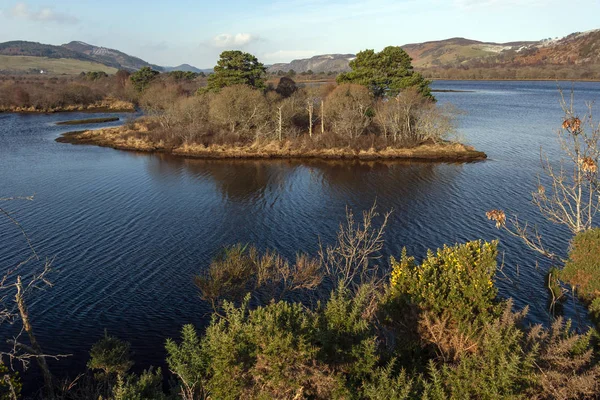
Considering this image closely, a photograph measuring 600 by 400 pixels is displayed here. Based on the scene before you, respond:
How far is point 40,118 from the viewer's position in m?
102

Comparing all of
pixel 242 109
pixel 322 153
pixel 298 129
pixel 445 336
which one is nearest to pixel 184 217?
pixel 445 336

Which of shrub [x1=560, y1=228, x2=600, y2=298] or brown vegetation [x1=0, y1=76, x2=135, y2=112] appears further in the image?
brown vegetation [x1=0, y1=76, x2=135, y2=112]

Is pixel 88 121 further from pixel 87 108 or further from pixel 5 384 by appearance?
pixel 5 384

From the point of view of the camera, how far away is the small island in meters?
60.4

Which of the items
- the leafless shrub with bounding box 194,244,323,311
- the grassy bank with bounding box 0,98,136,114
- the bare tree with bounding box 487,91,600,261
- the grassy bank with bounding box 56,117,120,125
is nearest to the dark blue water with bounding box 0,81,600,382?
the leafless shrub with bounding box 194,244,323,311

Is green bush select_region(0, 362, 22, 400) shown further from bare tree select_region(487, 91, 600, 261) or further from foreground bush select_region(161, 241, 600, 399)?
bare tree select_region(487, 91, 600, 261)

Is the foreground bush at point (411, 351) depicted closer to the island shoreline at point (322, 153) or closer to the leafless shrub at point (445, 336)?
the leafless shrub at point (445, 336)

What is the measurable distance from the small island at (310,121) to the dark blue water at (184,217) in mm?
4672

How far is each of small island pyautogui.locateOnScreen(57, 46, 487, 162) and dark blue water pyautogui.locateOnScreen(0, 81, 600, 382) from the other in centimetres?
467

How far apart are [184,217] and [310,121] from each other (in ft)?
114

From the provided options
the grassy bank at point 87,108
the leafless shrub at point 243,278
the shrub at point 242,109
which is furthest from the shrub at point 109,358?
the grassy bank at point 87,108

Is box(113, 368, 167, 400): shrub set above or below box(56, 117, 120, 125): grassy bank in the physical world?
below

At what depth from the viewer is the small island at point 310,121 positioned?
60.4 meters

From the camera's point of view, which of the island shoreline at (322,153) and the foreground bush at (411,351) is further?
the island shoreline at (322,153)
